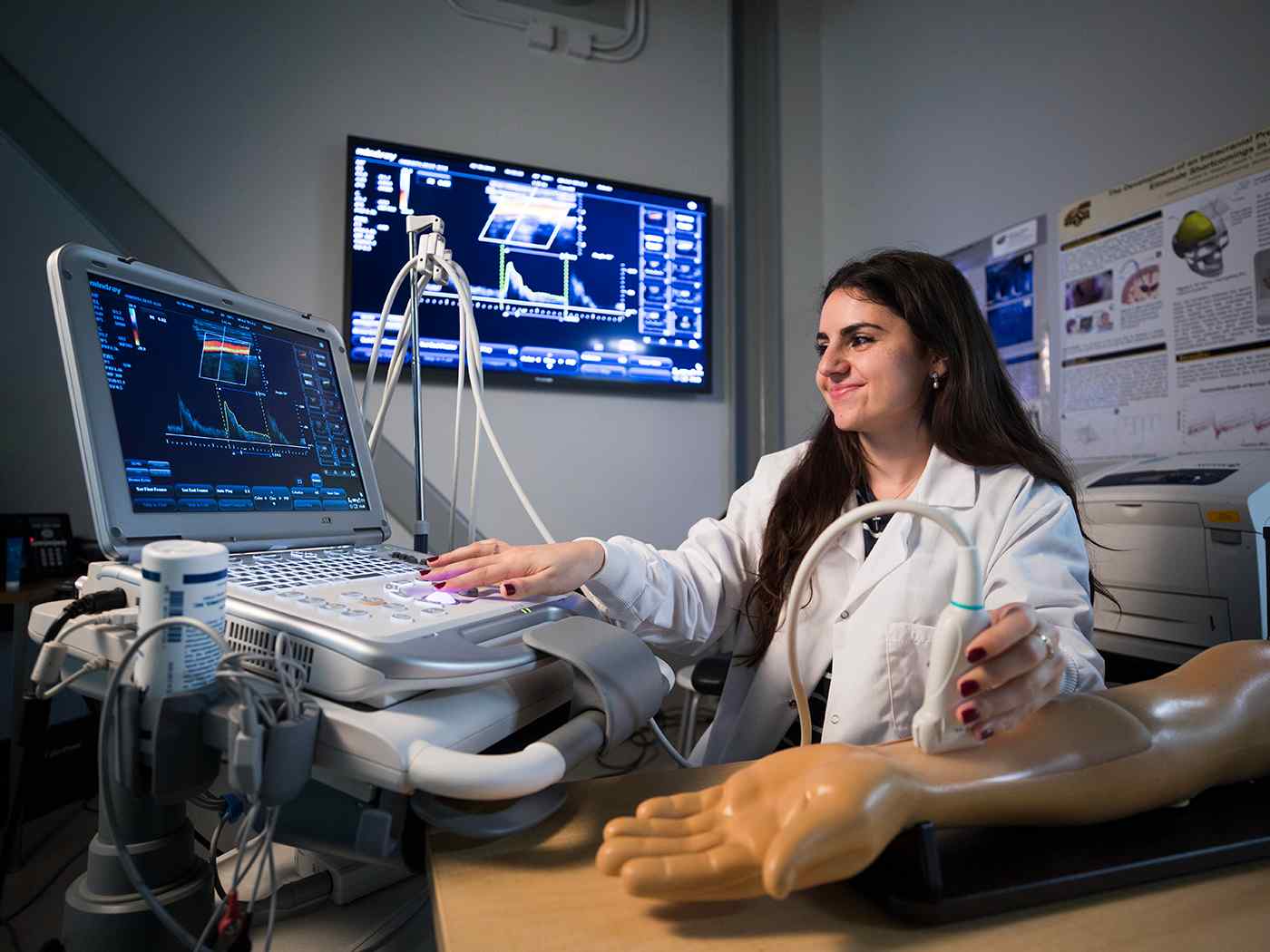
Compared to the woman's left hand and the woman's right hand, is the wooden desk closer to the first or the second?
the woman's left hand

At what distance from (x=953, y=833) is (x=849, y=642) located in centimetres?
47

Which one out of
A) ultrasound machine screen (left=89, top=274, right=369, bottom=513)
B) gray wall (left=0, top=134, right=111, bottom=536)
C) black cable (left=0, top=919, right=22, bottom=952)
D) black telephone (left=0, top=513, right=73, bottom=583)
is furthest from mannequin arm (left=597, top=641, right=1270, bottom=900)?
gray wall (left=0, top=134, right=111, bottom=536)

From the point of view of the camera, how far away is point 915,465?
3.86 feet

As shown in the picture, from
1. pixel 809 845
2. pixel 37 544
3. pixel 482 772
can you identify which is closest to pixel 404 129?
pixel 37 544

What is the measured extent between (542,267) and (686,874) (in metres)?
2.11

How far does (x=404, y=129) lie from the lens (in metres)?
2.19

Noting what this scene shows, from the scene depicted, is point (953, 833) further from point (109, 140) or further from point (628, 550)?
point (109, 140)

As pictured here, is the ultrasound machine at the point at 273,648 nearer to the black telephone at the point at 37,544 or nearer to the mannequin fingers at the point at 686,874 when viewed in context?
the mannequin fingers at the point at 686,874

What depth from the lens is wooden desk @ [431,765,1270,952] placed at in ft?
1.32

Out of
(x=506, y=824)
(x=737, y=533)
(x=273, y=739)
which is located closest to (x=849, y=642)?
(x=737, y=533)

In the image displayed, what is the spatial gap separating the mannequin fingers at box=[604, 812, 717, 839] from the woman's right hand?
325mm

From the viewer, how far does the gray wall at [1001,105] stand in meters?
1.51

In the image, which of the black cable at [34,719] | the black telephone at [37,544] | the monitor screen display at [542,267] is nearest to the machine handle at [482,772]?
the black cable at [34,719]

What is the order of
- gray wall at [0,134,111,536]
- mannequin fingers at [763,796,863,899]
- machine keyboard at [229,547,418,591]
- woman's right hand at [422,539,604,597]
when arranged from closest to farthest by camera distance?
1. mannequin fingers at [763,796,863,899]
2. machine keyboard at [229,547,418,591]
3. woman's right hand at [422,539,604,597]
4. gray wall at [0,134,111,536]
